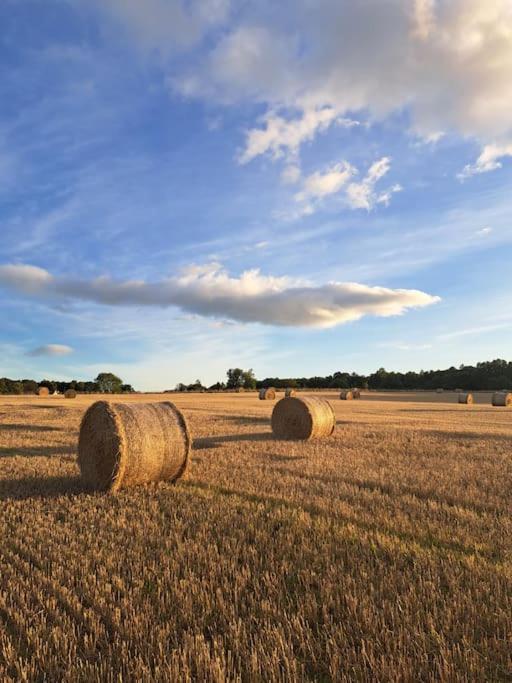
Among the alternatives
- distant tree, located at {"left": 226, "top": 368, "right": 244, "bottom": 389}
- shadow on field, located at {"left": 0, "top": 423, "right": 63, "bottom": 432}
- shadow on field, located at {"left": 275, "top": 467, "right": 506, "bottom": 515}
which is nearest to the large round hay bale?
shadow on field, located at {"left": 275, "top": 467, "right": 506, "bottom": 515}

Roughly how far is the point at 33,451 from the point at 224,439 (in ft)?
17.1

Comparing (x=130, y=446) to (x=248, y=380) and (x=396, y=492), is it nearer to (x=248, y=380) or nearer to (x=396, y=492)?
(x=396, y=492)

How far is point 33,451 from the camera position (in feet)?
42.3

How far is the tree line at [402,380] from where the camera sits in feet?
259

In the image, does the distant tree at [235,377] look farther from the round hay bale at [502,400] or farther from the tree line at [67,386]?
the round hay bale at [502,400]

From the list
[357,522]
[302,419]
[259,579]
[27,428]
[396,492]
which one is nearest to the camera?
[259,579]

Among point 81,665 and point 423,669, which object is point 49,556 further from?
point 423,669

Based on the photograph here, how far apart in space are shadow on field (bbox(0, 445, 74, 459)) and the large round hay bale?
6391mm

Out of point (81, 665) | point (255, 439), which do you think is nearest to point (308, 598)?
point (81, 665)

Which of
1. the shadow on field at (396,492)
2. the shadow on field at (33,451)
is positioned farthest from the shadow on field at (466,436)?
the shadow on field at (33,451)

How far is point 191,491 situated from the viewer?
27.1 feet

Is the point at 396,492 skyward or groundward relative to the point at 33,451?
groundward

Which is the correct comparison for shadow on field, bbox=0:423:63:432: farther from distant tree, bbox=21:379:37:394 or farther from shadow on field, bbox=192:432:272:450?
distant tree, bbox=21:379:37:394

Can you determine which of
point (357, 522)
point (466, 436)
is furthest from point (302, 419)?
point (357, 522)
